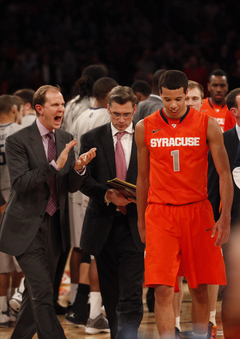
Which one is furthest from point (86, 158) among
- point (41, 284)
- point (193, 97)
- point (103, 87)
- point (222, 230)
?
point (193, 97)

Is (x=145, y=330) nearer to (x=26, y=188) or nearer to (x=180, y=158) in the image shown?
(x=26, y=188)

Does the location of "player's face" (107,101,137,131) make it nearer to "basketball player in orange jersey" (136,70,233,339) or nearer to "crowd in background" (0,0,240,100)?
"basketball player in orange jersey" (136,70,233,339)

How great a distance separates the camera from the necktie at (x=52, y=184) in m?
4.04

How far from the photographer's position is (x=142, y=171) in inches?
147

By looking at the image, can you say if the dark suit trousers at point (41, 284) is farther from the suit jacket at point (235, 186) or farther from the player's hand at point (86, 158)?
the suit jacket at point (235, 186)

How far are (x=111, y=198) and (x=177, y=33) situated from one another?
10289mm

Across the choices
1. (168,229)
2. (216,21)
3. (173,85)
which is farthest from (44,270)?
(216,21)

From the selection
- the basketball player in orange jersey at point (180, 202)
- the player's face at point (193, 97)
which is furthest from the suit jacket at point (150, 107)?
the basketball player in orange jersey at point (180, 202)

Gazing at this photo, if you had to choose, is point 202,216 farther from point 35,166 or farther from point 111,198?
point 35,166

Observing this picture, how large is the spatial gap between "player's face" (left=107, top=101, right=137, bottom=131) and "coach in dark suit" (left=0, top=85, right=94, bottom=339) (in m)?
0.42

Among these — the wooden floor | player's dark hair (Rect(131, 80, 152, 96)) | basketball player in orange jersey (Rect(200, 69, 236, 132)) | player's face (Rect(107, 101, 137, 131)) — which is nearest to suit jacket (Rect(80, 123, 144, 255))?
player's face (Rect(107, 101, 137, 131))

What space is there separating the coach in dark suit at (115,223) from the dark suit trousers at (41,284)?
11.7 inches

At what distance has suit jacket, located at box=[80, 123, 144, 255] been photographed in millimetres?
4145

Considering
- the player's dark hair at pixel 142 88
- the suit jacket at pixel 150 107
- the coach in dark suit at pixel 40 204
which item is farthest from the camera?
Answer: the player's dark hair at pixel 142 88
